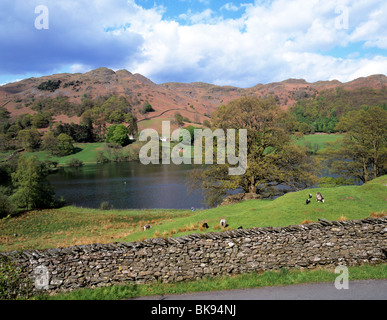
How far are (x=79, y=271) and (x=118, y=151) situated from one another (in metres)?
132

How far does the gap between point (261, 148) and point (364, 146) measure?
1920 centimetres

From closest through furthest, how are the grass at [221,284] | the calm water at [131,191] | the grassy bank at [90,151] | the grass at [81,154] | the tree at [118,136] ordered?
the grass at [221,284], the calm water at [131,191], the grassy bank at [90,151], the grass at [81,154], the tree at [118,136]

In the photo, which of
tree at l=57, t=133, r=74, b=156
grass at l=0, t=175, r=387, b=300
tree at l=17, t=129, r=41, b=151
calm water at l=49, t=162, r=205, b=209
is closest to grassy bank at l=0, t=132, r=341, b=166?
tree at l=57, t=133, r=74, b=156

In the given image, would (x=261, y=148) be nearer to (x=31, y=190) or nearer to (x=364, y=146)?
(x=364, y=146)

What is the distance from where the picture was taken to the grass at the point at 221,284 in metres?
9.52

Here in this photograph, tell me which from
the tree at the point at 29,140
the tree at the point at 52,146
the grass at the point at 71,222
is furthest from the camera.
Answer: the tree at the point at 29,140

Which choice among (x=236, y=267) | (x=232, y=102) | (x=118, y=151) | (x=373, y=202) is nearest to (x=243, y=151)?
(x=232, y=102)

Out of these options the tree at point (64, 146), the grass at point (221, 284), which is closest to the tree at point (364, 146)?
the grass at point (221, 284)

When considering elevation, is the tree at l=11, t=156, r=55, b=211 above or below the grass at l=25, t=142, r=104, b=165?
below

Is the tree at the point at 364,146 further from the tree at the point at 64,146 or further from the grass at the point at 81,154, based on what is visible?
the tree at the point at 64,146

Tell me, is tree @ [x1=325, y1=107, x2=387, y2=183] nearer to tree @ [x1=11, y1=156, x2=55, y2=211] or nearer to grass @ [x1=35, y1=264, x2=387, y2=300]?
grass @ [x1=35, y1=264, x2=387, y2=300]

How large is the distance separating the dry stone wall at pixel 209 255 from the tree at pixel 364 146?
30.4 metres

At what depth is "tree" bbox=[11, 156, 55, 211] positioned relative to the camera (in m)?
47.7

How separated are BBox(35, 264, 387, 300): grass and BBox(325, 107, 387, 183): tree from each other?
3143 cm
